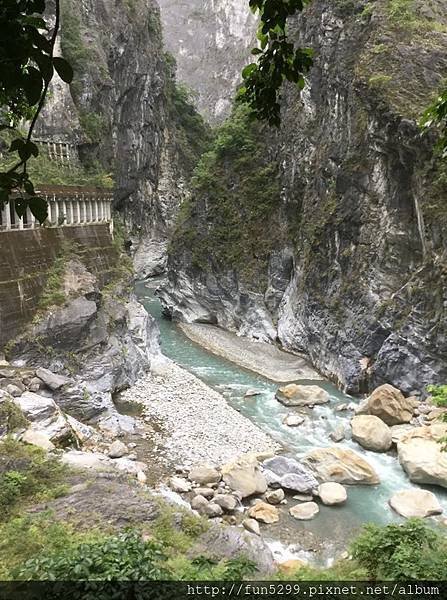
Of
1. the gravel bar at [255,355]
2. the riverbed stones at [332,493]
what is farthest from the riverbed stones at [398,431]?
the gravel bar at [255,355]

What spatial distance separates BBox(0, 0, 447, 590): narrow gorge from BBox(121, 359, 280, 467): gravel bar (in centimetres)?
9

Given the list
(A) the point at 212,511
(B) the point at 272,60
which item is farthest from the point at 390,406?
(B) the point at 272,60

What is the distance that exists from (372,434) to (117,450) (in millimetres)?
7323

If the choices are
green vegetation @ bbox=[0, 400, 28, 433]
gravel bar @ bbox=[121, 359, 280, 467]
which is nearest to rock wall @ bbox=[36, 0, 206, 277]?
gravel bar @ bbox=[121, 359, 280, 467]

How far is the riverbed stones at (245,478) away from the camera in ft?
38.9

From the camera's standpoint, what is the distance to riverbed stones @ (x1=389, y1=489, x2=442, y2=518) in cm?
1105

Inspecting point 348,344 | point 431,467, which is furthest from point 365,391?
point 431,467

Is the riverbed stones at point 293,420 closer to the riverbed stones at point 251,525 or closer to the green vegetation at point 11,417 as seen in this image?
the riverbed stones at point 251,525

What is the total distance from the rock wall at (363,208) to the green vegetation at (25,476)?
41.1ft

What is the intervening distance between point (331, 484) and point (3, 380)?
30.0ft

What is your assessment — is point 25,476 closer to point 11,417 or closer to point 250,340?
point 11,417

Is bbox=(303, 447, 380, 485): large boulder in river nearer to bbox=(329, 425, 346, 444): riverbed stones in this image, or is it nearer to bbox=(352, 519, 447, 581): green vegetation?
bbox=(329, 425, 346, 444): riverbed stones

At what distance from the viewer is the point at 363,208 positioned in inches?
790

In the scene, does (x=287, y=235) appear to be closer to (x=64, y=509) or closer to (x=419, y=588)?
(x=64, y=509)
